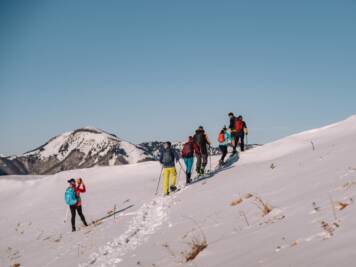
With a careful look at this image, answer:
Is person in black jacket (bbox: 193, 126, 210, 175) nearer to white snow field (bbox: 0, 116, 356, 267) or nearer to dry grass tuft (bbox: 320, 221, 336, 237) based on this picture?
white snow field (bbox: 0, 116, 356, 267)

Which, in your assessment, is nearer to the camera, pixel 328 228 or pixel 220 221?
pixel 328 228

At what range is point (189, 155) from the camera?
21250mm

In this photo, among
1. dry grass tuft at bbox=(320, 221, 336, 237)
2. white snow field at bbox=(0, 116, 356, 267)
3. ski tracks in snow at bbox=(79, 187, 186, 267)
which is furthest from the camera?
ski tracks in snow at bbox=(79, 187, 186, 267)

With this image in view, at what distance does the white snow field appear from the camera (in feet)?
21.8

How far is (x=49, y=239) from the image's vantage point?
1869 cm

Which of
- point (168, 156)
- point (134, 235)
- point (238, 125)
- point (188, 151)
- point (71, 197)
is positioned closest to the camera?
point (134, 235)

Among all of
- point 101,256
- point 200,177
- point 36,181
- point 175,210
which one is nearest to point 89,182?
point 36,181

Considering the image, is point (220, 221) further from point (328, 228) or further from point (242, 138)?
point (242, 138)

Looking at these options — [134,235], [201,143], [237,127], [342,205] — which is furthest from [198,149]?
[342,205]

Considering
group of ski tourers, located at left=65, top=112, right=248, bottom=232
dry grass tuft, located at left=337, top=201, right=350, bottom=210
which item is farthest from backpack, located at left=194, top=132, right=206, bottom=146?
dry grass tuft, located at left=337, top=201, right=350, bottom=210

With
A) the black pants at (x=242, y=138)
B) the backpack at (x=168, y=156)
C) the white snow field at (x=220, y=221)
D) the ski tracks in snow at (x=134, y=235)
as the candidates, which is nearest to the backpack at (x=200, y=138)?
the white snow field at (x=220, y=221)

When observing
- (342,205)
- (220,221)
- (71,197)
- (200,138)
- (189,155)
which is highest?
(200,138)

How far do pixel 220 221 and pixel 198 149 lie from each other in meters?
11.3

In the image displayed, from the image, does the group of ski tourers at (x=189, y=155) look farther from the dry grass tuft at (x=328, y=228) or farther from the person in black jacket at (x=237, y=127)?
the dry grass tuft at (x=328, y=228)
